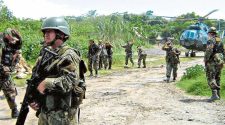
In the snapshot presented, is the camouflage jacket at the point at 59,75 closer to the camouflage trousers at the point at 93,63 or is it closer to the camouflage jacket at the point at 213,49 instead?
the camouflage jacket at the point at 213,49

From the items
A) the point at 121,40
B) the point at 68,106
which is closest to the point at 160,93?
the point at 68,106

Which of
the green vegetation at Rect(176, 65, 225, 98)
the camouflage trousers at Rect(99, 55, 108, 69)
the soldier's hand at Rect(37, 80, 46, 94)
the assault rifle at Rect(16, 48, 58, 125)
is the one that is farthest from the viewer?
the camouflage trousers at Rect(99, 55, 108, 69)

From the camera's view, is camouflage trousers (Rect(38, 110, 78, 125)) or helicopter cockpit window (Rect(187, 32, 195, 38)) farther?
helicopter cockpit window (Rect(187, 32, 195, 38))

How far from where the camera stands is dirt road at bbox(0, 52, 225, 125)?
349 inches

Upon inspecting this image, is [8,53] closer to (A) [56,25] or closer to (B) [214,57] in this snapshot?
(A) [56,25]

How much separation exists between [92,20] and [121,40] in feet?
19.6

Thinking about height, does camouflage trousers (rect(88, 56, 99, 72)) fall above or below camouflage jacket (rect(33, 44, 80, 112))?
below

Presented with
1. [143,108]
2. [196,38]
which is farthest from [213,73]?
[196,38]

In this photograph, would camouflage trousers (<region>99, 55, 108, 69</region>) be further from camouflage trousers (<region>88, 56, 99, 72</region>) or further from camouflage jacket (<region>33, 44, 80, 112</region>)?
camouflage jacket (<region>33, 44, 80, 112</region>)

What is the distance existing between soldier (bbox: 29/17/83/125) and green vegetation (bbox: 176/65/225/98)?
335 inches

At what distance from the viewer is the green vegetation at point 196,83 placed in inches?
510

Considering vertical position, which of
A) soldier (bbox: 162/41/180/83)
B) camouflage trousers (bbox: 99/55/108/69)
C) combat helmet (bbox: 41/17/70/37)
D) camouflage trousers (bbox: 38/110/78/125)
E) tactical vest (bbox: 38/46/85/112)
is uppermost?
combat helmet (bbox: 41/17/70/37)

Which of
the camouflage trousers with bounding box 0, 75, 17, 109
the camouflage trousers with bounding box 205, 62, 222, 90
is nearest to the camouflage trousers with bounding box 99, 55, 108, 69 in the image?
the camouflage trousers with bounding box 205, 62, 222, 90

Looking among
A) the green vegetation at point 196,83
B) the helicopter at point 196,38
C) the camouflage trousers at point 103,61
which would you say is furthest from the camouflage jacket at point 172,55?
the helicopter at point 196,38
